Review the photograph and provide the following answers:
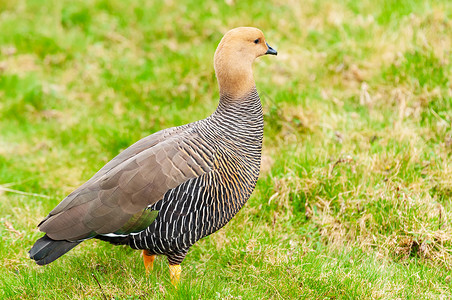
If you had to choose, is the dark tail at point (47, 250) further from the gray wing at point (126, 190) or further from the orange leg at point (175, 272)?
the orange leg at point (175, 272)

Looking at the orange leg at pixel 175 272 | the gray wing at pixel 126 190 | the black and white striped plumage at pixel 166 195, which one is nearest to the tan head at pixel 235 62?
the black and white striped plumage at pixel 166 195

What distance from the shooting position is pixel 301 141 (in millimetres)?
5262

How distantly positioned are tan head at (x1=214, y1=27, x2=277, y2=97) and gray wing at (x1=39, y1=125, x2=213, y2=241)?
516mm

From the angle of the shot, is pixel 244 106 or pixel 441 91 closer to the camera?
pixel 244 106

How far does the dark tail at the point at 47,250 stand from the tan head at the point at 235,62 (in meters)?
1.59

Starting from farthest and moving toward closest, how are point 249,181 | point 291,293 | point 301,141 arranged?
point 301,141 < point 249,181 < point 291,293

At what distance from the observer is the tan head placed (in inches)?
156

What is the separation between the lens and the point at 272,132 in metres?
5.46

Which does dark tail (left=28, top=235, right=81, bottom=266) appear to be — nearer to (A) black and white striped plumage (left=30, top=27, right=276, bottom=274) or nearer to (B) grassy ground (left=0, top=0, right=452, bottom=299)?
(A) black and white striped plumage (left=30, top=27, right=276, bottom=274)

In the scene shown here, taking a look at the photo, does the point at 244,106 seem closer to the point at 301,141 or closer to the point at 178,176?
the point at 178,176

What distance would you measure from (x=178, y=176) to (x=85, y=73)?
3.76m

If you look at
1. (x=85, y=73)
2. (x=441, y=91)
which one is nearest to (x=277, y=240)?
(x=441, y=91)

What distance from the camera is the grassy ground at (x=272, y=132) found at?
386 cm

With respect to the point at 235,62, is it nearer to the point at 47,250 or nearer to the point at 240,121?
the point at 240,121
